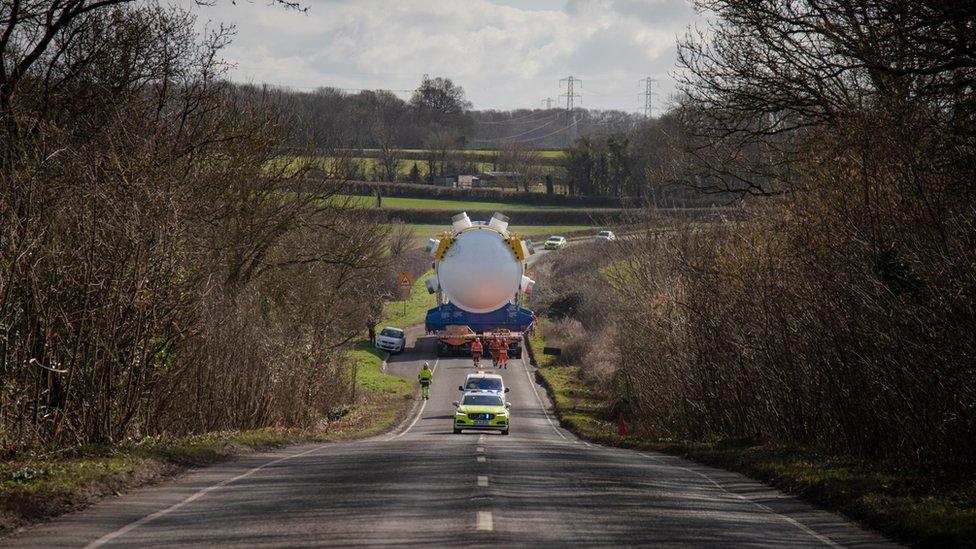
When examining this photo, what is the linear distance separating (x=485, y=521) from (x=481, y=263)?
1642 inches

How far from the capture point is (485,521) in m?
11.8

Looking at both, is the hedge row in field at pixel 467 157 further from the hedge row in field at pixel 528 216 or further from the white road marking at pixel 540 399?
the white road marking at pixel 540 399

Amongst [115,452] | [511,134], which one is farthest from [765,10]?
[511,134]

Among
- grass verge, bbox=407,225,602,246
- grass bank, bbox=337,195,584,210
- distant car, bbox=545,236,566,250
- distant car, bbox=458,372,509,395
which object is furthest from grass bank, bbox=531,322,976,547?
grass bank, bbox=337,195,584,210

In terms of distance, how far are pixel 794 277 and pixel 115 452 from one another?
12655 mm

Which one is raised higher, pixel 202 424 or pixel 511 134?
pixel 511 134

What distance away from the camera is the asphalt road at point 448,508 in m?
11.1

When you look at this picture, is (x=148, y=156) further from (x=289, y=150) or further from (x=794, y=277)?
(x=289, y=150)

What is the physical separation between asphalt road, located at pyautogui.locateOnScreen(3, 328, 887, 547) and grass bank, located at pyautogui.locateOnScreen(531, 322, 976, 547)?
420mm

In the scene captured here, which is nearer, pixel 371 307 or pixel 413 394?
pixel 413 394

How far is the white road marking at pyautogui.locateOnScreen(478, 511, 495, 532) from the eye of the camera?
11363 mm

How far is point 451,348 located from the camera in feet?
193

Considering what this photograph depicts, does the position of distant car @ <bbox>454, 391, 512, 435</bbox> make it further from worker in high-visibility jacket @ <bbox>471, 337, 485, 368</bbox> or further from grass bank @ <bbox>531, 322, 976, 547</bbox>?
worker in high-visibility jacket @ <bbox>471, 337, 485, 368</bbox>

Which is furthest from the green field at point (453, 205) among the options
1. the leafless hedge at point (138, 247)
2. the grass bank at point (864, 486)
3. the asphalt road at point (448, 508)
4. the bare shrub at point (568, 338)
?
the asphalt road at point (448, 508)
